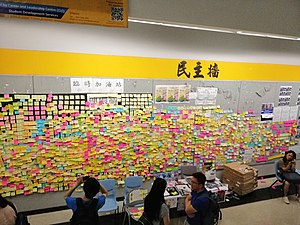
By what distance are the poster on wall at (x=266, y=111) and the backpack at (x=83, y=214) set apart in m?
4.47

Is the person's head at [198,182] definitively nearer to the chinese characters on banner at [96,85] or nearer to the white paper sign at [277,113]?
the chinese characters on banner at [96,85]

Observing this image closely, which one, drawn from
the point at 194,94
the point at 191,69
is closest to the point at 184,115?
the point at 194,94

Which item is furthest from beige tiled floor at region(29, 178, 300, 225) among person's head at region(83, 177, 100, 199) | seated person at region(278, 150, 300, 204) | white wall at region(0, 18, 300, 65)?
white wall at region(0, 18, 300, 65)

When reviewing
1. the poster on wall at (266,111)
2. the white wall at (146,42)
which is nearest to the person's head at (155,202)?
the white wall at (146,42)

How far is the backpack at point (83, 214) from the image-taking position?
2332mm

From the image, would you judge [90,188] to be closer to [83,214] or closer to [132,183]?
[83,214]

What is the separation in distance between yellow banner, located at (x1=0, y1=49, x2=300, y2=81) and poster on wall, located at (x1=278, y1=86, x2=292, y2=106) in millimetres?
268

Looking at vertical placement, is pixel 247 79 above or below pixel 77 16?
below

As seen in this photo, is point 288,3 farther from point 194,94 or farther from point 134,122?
point 134,122

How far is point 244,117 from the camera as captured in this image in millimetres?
5004

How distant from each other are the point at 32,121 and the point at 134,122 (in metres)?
1.75

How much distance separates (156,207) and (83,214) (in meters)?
0.81

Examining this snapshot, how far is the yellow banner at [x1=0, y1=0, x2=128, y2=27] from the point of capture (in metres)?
2.55

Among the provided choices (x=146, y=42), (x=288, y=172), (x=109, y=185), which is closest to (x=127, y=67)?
(x=146, y=42)
